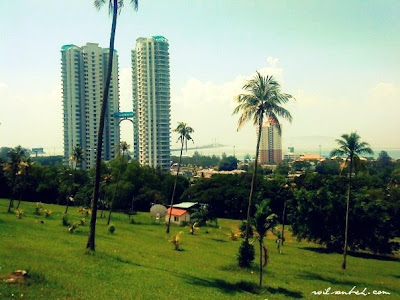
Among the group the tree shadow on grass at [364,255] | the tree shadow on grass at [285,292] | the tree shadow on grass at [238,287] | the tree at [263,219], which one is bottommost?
the tree shadow on grass at [364,255]

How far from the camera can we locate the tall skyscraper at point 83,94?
17825cm

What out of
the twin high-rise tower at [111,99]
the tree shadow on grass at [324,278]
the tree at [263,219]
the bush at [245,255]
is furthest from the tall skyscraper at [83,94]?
the tree at [263,219]

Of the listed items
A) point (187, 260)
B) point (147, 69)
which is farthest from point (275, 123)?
point (147, 69)

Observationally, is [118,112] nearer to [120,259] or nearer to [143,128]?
[143,128]

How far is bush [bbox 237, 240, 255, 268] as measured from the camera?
31344 millimetres

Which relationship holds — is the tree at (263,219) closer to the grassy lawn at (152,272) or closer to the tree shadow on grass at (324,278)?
the grassy lawn at (152,272)

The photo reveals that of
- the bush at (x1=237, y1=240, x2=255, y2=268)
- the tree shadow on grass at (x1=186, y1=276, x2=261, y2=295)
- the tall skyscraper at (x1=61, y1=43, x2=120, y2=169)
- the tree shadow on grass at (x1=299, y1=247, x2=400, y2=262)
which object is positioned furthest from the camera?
the tall skyscraper at (x1=61, y1=43, x2=120, y2=169)

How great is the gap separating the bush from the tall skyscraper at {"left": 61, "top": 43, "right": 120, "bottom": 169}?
15229 cm

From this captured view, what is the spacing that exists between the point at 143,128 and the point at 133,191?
103971mm

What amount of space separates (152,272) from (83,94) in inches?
6597

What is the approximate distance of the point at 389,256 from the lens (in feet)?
174

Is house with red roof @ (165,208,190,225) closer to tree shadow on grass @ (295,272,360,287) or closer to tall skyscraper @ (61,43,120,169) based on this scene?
tree shadow on grass @ (295,272,360,287)

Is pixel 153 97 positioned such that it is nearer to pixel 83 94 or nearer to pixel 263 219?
pixel 83 94

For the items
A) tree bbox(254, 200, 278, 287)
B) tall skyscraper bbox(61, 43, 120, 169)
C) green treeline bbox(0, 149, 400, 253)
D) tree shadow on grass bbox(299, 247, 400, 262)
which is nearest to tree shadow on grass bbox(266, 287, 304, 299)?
tree bbox(254, 200, 278, 287)
